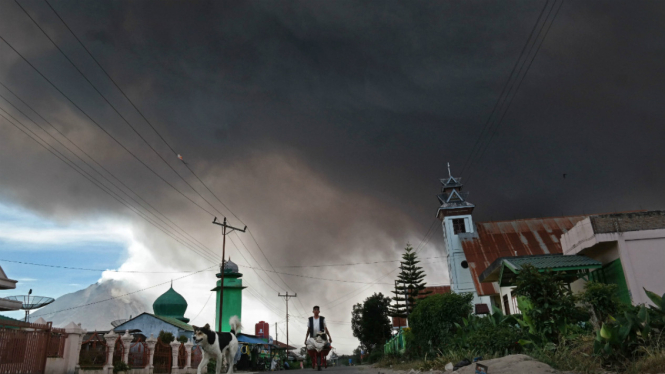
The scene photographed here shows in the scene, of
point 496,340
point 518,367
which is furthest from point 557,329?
point 518,367

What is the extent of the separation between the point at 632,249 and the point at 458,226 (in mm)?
33565

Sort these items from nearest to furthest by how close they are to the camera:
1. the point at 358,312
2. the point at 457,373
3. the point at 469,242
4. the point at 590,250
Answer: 1. the point at 457,373
2. the point at 590,250
3. the point at 469,242
4. the point at 358,312

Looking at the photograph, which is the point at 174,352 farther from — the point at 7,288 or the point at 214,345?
the point at 214,345

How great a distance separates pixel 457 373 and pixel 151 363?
14.6 m

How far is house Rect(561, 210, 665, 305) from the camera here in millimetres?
14352

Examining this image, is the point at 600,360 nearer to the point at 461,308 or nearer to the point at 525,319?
the point at 525,319

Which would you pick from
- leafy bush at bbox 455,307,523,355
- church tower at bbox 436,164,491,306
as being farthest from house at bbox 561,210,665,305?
church tower at bbox 436,164,491,306

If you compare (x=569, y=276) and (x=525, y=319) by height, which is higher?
(x=569, y=276)

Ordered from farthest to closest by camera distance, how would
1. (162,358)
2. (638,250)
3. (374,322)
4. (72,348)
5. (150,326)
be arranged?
(374,322) < (150,326) < (162,358) < (638,250) < (72,348)

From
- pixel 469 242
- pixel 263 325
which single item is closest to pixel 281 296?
pixel 263 325

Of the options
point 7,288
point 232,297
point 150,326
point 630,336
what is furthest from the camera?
point 232,297

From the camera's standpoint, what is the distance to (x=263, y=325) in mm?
58344

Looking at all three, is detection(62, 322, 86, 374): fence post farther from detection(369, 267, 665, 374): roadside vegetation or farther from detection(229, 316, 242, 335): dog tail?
detection(369, 267, 665, 374): roadside vegetation

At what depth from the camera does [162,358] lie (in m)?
19.7
